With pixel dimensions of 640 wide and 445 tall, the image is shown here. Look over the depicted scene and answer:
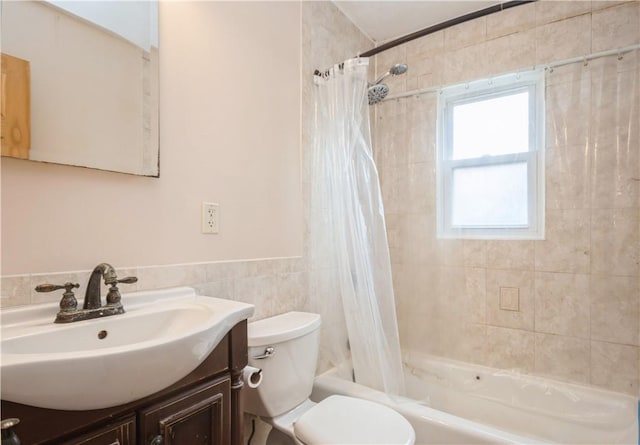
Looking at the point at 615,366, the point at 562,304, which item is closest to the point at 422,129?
the point at 562,304

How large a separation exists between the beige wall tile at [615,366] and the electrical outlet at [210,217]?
1886 millimetres

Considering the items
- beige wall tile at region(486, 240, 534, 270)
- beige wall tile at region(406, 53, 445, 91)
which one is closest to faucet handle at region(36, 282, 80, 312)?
beige wall tile at region(486, 240, 534, 270)

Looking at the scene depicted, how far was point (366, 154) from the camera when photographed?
1692mm

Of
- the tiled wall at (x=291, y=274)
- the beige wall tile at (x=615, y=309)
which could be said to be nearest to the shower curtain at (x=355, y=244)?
the tiled wall at (x=291, y=274)

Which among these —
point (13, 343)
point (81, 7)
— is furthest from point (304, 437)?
point (81, 7)

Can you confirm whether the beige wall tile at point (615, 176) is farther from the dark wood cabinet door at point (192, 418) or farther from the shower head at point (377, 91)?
the dark wood cabinet door at point (192, 418)

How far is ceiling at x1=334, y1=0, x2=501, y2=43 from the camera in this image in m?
1.99

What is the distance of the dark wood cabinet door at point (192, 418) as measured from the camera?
74 centimetres

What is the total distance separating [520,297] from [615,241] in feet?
1.66

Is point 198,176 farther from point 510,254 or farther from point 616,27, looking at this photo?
point 616,27

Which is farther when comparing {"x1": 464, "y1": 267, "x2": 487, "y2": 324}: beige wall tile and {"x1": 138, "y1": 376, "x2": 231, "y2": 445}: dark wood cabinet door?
{"x1": 464, "y1": 267, "x2": 487, "y2": 324}: beige wall tile

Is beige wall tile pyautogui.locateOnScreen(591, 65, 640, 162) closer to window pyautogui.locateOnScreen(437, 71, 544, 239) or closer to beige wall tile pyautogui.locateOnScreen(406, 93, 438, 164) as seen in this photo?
window pyautogui.locateOnScreen(437, 71, 544, 239)

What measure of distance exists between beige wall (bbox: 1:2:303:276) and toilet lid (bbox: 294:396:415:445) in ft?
2.22

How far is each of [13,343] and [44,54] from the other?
73cm
